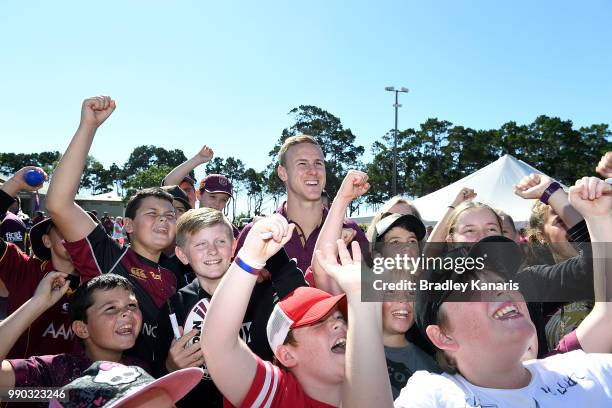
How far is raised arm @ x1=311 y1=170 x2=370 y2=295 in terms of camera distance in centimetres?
254

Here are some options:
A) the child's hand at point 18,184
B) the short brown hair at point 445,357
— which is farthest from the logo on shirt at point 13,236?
the short brown hair at point 445,357

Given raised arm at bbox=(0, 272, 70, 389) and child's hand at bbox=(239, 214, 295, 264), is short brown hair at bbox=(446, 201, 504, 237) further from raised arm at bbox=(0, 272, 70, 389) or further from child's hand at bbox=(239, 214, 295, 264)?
raised arm at bbox=(0, 272, 70, 389)

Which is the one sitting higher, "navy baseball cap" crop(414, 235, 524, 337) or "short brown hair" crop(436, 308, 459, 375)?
"navy baseball cap" crop(414, 235, 524, 337)

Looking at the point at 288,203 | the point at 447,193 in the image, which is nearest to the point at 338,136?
the point at 447,193

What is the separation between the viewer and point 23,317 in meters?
2.35

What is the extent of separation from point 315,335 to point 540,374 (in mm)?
895

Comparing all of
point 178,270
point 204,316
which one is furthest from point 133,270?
point 204,316

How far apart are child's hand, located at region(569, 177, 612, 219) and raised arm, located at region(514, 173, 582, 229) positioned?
480 millimetres

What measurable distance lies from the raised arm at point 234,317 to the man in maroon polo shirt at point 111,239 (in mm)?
1126

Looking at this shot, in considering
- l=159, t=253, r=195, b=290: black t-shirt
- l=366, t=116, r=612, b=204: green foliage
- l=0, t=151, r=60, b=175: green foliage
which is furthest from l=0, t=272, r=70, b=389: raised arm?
l=0, t=151, r=60, b=175: green foliage

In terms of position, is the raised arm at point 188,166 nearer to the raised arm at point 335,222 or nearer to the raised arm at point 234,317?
the raised arm at point 335,222

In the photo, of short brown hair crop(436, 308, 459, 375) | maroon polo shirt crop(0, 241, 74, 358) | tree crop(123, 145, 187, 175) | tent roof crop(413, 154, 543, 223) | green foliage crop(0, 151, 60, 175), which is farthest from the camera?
tree crop(123, 145, 187, 175)

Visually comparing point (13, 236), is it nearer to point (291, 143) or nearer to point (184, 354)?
point (291, 143)

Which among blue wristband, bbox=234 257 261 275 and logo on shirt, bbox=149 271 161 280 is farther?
logo on shirt, bbox=149 271 161 280
